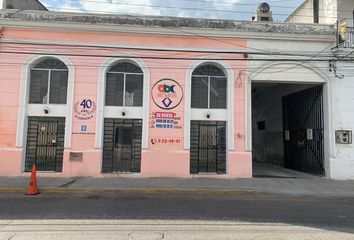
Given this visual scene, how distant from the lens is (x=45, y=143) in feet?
52.4

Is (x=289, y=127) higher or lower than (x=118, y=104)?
lower

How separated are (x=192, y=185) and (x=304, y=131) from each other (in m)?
8.45

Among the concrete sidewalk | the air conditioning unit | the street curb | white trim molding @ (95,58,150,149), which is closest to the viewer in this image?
the street curb

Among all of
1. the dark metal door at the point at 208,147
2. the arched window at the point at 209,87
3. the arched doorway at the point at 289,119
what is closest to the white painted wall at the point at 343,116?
the arched doorway at the point at 289,119

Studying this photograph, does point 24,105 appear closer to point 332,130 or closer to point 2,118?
point 2,118

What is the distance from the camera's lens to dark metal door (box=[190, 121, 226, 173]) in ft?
54.0

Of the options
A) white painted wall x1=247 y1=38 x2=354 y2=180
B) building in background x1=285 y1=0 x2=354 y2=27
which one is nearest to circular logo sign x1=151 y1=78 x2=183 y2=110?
white painted wall x1=247 y1=38 x2=354 y2=180

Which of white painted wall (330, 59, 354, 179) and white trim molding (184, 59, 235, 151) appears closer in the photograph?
white trim molding (184, 59, 235, 151)

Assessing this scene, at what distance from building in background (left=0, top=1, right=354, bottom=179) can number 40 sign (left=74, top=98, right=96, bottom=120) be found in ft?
0.14

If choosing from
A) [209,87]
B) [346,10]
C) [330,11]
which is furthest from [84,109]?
[346,10]

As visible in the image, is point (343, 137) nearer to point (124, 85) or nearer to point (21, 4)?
point (124, 85)

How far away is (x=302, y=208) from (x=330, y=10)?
11.8 meters

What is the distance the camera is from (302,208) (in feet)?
32.4

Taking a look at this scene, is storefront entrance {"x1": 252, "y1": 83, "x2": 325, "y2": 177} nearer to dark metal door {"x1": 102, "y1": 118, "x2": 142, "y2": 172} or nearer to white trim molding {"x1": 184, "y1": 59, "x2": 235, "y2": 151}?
white trim molding {"x1": 184, "y1": 59, "x2": 235, "y2": 151}
